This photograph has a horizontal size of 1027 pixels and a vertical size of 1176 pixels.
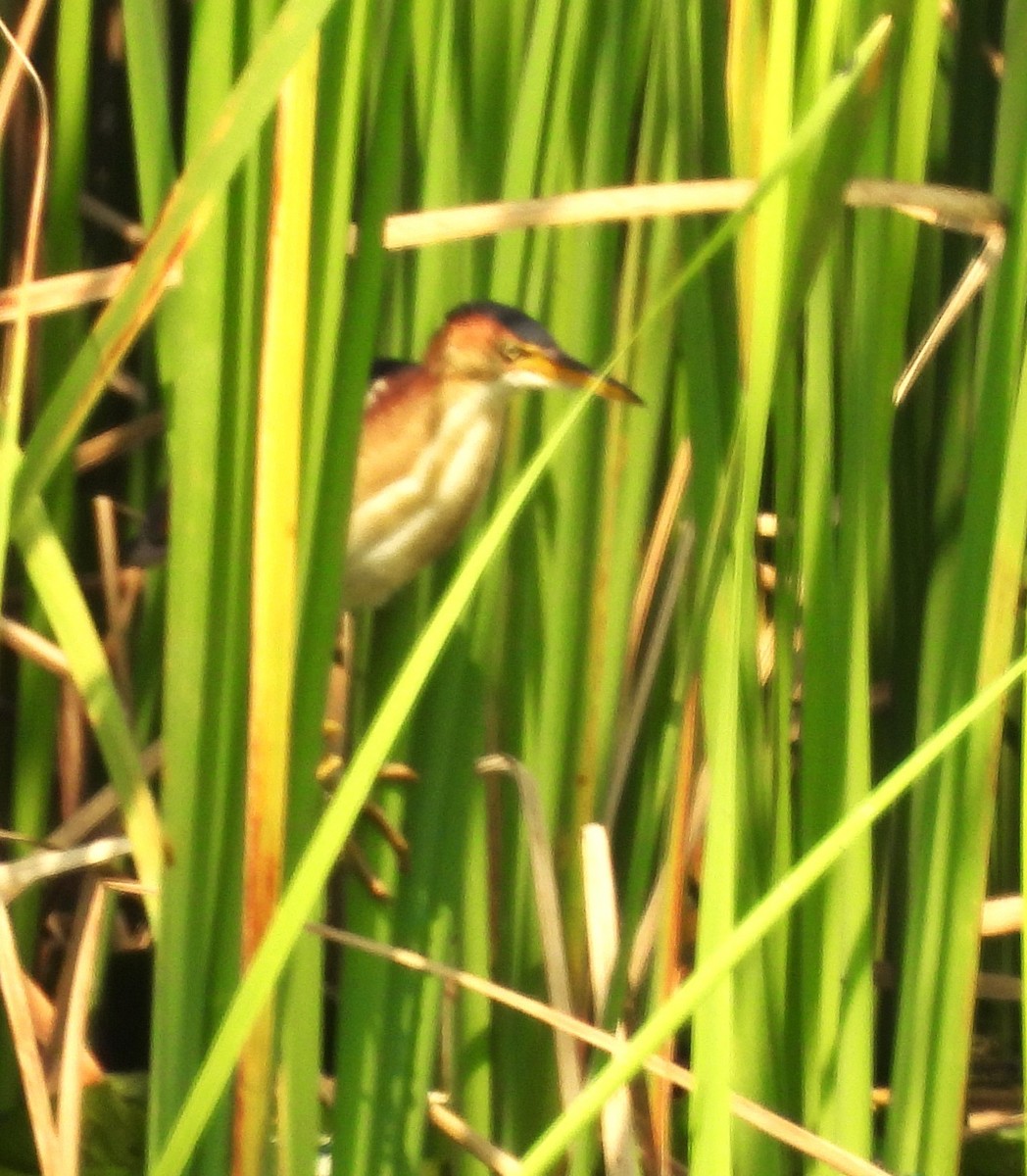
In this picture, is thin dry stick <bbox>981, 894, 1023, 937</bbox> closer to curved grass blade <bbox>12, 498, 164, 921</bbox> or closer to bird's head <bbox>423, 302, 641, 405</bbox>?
bird's head <bbox>423, 302, 641, 405</bbox>

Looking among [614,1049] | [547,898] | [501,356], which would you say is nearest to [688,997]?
[614,1049]

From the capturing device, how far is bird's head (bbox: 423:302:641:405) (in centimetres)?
85

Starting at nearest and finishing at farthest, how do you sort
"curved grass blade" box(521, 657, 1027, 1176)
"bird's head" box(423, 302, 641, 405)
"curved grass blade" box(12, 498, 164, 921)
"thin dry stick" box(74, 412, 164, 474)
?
"curved grass blade" box(521, 657, 1027, 1176)
"curved grass blade" box(12, 498, 164, 921)
"bird's head" box(423, 302, 641, 405)
"thin dry stick" box(74, 412, 164, 474)

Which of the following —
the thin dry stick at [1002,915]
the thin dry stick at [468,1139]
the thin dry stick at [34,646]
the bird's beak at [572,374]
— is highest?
the bird's beak at [572,374]

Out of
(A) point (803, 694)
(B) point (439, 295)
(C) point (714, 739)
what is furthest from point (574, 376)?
(C) point (714, 739)

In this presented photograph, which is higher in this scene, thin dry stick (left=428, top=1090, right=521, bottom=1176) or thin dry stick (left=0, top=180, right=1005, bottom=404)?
thin dry stick (left=0, top=180, right=1005, bottom=404)

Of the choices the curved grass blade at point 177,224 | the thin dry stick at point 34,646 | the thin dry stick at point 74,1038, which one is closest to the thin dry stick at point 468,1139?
the thin dry stick at point 74,1038

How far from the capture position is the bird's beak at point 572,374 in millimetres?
799

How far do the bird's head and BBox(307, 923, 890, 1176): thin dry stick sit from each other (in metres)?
0.26

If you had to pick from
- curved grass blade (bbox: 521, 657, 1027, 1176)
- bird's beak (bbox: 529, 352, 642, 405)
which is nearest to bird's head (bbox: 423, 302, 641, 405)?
bird's beak (bbox: 529, 352, 642, 405)

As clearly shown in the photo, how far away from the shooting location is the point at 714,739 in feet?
2.08

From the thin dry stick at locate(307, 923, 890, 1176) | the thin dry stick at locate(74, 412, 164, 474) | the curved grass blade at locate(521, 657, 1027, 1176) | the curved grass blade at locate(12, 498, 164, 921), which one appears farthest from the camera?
the thin dry stick at locate(74, 412, 164, 474)

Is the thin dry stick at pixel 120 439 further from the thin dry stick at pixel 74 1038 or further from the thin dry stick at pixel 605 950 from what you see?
the thin dry stick at pixel 605 950

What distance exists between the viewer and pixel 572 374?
0.95 m
